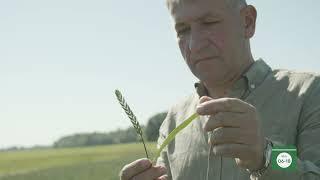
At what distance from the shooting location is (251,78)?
3.71m

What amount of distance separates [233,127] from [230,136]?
0.04 metres

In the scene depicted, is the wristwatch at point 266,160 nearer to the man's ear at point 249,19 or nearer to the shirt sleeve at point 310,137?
the shirt sleeve at point 310,137

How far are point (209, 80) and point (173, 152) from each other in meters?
0.73

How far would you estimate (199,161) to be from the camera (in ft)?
12.6

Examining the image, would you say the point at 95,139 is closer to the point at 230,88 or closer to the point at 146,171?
the point at 230,88

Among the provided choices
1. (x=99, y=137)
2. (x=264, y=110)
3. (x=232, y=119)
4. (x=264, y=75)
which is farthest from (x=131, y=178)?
(x=99, y=137)

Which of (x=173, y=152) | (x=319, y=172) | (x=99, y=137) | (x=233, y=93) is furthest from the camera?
(x=99, y=137)

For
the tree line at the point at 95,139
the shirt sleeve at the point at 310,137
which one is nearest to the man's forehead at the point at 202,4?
the shirt sleeve at the point at 310,137

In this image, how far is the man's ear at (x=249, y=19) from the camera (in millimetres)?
3881

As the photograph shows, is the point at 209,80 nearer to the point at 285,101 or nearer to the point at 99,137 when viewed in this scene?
the point at 285,101

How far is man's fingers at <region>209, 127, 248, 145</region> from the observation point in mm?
2436

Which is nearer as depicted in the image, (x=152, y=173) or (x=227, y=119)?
(x=227, y=119)

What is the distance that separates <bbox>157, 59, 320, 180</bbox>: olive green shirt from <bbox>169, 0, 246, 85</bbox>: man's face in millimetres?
185

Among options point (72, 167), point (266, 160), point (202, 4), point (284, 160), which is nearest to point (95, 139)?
point (72, 167)
